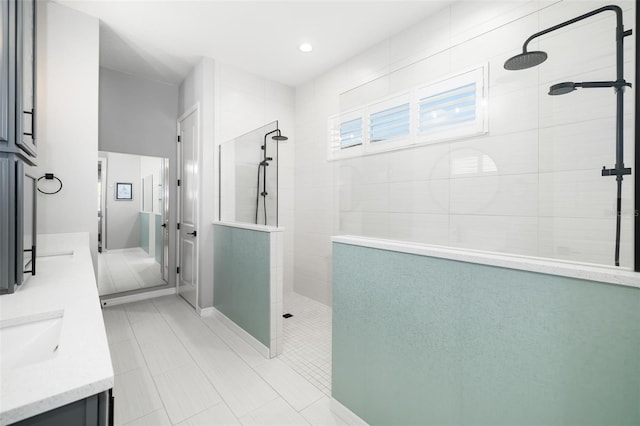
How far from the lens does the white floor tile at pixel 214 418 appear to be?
64.4 inches

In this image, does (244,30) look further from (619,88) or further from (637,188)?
(637,188)

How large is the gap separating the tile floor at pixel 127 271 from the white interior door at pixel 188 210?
0.35 meters

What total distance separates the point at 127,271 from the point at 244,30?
3106 millimetres

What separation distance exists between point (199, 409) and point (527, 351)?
1.79m

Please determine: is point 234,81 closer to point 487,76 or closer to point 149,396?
point 487,76

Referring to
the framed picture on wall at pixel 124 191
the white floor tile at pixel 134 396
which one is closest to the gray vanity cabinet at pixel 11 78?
the white floor tile at pixel 134 396

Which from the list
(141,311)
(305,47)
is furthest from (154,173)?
(305,47)

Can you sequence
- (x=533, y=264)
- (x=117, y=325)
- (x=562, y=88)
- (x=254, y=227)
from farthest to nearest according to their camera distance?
(x=117, y=325) → (x=254, y=227) → (x=562, y=88) → (x=533, y=264)

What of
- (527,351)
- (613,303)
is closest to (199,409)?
(527,351)

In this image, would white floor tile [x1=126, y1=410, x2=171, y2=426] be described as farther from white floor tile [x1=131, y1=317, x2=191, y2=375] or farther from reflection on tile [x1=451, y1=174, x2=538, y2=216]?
reflection on tile [x1=451, y1=174, x2=538, y2=216]

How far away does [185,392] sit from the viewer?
1.90 m

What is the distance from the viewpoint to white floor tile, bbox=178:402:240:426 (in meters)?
1.64

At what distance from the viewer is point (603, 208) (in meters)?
0.92

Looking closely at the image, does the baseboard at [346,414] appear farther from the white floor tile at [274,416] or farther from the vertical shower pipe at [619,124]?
the vertical shower pipe at [619,124]
